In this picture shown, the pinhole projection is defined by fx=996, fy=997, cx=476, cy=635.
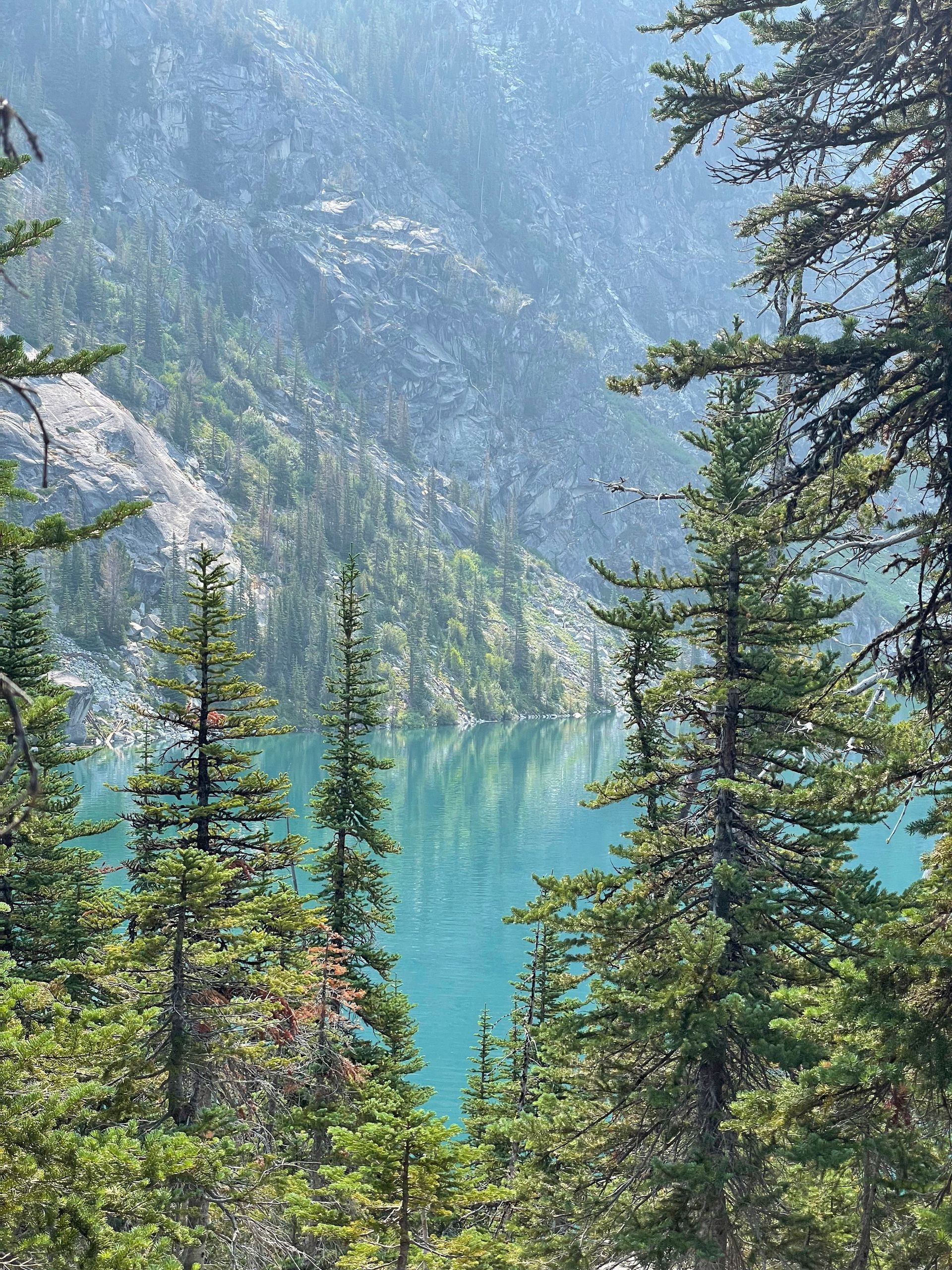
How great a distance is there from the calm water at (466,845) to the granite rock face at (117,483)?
152ft

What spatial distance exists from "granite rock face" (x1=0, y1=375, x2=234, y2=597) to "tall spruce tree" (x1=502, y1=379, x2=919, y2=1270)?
500 feet

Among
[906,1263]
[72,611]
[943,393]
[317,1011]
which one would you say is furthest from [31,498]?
[72,611]

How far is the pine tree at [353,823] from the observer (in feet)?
81.6

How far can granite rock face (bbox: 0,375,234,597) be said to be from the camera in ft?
520

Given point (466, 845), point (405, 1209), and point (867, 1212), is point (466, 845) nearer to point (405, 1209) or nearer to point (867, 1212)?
point (867, 1212)

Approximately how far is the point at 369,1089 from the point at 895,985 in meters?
14.4

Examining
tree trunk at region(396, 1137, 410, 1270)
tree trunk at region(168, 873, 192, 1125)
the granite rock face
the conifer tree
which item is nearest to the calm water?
the conifer tree

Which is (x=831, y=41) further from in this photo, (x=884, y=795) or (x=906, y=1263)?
(x=906, y=1263)

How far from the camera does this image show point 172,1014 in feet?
40.2

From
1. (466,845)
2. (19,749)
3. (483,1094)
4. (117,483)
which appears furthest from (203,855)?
(117,483)

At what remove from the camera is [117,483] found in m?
175

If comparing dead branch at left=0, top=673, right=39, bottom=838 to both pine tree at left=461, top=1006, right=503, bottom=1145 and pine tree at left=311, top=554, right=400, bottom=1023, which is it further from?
pine tree at left=311, top=554, right=400, bottom=1023

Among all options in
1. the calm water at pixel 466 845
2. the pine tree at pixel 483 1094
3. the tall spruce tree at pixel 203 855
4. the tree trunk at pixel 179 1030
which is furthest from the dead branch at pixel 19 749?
the calm water at pixel 466 845

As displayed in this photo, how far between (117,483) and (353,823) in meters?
164
